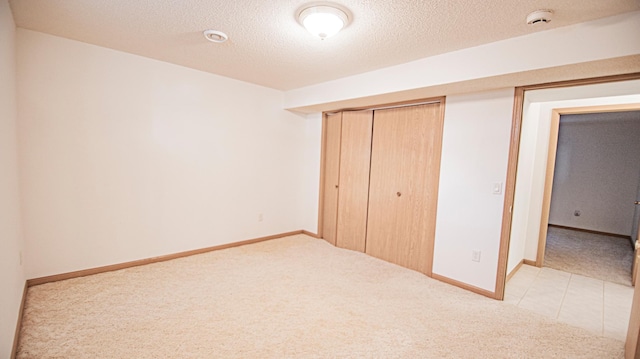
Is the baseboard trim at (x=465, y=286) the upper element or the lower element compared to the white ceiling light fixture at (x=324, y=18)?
lower

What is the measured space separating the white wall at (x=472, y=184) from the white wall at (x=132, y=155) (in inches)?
96.0

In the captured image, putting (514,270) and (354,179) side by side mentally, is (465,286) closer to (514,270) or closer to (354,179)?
(514,270)

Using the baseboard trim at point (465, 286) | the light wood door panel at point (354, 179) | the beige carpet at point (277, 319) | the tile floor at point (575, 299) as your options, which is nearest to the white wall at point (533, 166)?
the tile floor at point (575, 299)

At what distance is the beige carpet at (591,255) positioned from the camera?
3.53 metres

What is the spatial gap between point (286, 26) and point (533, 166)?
3349 millimetres

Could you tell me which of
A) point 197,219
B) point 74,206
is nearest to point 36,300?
point 74,206

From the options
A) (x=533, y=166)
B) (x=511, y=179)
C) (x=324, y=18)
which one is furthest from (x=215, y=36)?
(x=533, y=166)

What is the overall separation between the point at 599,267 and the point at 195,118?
543 cm

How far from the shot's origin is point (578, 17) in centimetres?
183

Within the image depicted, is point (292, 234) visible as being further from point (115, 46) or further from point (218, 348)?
point (115, 46)

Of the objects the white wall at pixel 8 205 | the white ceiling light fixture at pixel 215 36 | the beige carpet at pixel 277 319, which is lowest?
the beige carpet at pixel 277 319

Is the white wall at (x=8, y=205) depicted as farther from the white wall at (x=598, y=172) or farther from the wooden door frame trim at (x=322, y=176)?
the white wall at (x=598, y=172)

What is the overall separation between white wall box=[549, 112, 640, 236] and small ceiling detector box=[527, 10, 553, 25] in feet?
15.6

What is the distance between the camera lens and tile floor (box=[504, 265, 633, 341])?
2424 mm
